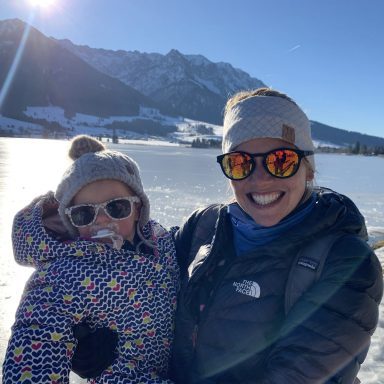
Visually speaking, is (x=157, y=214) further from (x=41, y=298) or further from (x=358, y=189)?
(x=358, y=189)

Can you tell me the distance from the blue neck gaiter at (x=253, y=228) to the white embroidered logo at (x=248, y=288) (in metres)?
0.19

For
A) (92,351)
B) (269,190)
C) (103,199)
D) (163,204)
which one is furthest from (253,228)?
(163,204)

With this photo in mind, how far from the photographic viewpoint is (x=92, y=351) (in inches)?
70.4

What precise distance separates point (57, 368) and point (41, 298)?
11.5 inches

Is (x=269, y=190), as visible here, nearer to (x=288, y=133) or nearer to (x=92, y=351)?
(x=288, y=133)

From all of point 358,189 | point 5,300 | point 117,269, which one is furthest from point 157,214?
point 358,189

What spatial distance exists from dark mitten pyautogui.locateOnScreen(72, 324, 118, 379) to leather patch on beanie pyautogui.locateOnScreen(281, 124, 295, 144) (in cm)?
123

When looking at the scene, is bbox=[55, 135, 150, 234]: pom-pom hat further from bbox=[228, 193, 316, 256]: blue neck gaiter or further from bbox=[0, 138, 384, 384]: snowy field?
bbox=[228, 193, 316, 256]: blue neck gaiter

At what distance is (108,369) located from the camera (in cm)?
189

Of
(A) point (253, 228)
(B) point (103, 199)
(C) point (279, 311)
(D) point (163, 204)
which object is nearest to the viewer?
(C) point (279, 311)

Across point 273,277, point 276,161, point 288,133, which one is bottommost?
point 273,277

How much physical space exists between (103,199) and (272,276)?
92 centimetres

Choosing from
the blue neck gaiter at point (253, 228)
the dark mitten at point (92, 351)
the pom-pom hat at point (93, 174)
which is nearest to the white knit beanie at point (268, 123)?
the blue neck gaiter at point (253, 228)

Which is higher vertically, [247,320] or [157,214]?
[247,320]
